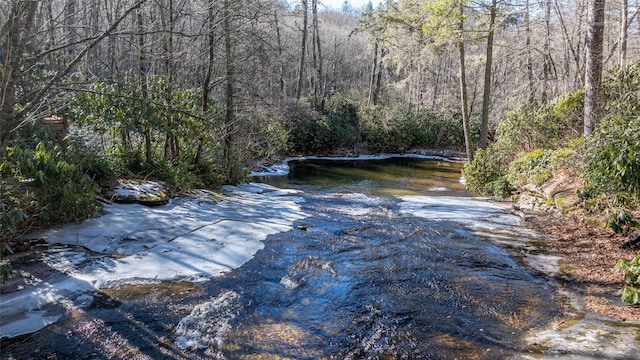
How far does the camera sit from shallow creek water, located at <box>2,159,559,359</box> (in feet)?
11.0

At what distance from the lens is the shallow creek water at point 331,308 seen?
337 cm

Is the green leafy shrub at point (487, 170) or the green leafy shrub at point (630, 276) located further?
the green leafy shrub at point (487, 170)

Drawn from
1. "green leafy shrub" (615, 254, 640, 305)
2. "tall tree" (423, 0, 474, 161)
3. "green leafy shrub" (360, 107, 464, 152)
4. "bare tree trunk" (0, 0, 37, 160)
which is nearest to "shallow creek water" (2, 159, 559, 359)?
"green leafy shrub" (615, 254, 640, 305)

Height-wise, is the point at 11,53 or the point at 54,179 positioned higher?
the point at 11,53

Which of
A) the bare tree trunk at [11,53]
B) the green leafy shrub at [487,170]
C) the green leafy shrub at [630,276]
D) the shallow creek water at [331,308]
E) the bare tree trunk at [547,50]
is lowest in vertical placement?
the shallow creek water at [331,308]

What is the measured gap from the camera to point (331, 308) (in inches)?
164

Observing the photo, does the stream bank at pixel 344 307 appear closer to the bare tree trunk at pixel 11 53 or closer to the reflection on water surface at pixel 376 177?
the bare tree trunk at pixel 11 53

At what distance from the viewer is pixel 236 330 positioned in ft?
11.9

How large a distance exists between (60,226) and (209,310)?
3.13 metres

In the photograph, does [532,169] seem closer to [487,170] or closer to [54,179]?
[487,170]

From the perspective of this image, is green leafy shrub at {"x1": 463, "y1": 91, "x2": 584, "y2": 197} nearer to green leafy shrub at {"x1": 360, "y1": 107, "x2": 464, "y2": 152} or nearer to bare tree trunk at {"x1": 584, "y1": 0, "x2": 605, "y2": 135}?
bare tree trunk at {"x1": 584, "y1": 0, "x2": 605, "y2": 135}

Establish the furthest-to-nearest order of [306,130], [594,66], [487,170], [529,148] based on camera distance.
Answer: [306,130]
[529,148]
[487,170]
[594,66]

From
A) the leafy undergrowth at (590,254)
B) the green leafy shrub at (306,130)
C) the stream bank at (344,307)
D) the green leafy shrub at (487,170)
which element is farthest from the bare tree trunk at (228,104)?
the green leafy shrub at (306,130)

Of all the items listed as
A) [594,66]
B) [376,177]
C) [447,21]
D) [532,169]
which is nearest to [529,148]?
[532,169]
